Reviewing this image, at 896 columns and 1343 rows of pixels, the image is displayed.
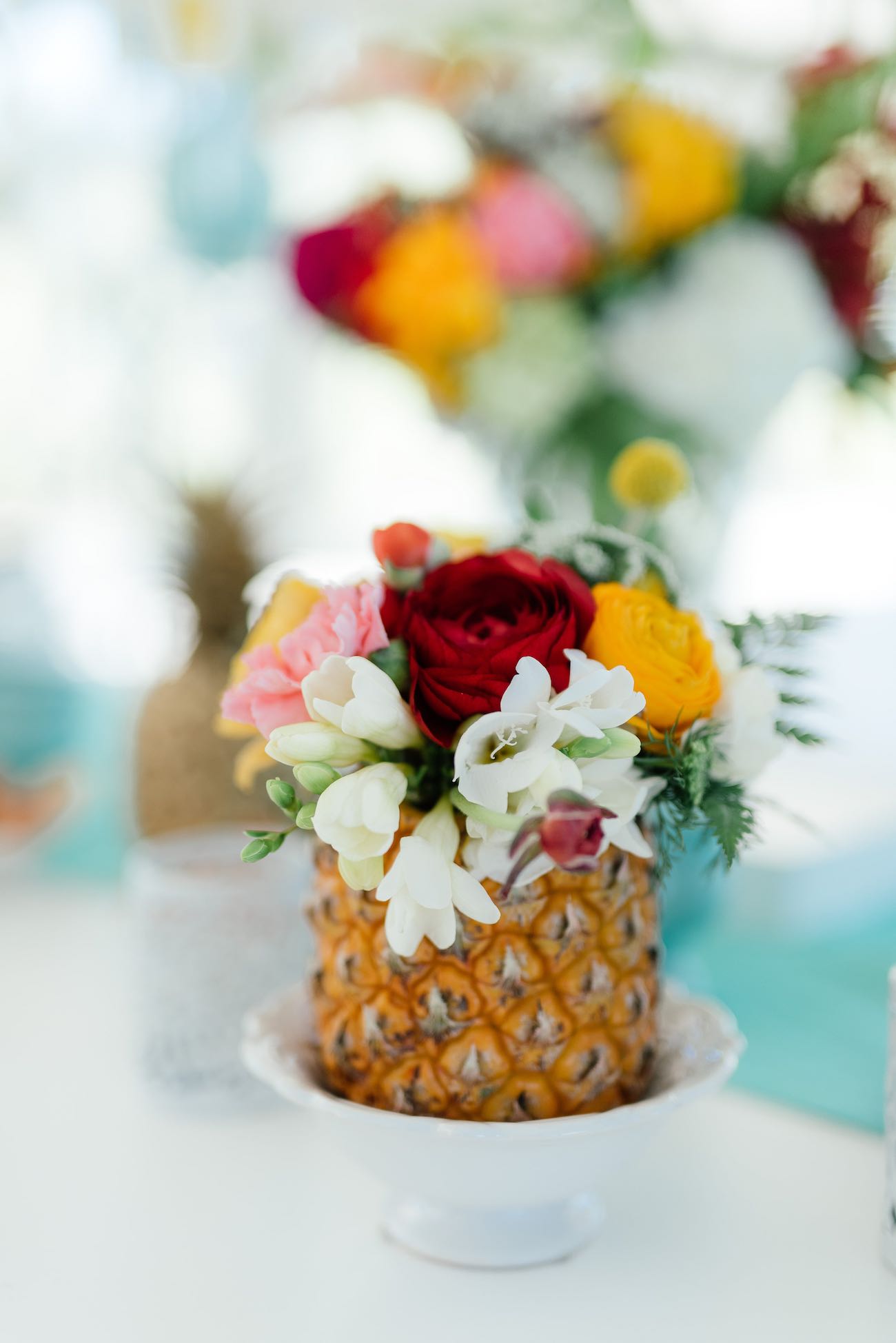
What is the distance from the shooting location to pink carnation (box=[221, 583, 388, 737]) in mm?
412

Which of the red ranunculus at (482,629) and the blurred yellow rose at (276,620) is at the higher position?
the red ranunculus at (482,629)

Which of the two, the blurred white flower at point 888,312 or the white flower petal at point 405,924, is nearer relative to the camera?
the white flower petal at point 405,924

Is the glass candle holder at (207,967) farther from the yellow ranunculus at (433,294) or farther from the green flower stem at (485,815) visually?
the yellow ranunculus at (433,294)

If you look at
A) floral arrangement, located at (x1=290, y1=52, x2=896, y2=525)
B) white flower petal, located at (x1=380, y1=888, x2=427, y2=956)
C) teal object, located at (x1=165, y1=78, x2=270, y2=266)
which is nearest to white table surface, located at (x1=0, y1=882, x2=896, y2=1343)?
white flower petal, located at (x1=380, y1=888, x2=427, y2=956)

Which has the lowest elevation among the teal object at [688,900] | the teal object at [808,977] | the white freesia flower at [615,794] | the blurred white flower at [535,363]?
the teal object at [808,977]

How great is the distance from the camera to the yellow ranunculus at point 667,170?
79 cm

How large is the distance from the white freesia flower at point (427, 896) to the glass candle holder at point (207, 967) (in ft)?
0.72

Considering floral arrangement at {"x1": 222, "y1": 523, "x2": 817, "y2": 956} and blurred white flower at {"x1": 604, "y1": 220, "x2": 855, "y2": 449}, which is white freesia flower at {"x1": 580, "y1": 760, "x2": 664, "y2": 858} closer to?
floral arrangement at {"x1": 222, "y1": 523, "x2": 817, "y2": 956}

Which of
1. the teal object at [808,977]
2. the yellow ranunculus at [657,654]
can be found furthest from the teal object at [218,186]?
the yellow ranunculus at [657,654]

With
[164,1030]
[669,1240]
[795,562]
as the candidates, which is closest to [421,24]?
[795,562]

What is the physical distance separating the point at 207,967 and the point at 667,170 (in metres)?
0.54

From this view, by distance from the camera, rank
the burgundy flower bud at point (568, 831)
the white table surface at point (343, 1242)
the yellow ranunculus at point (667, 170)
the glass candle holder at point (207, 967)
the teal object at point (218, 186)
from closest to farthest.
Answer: the burgundy flower bud at point (568, 831), the white table surface at point (343, 1242), the glass candle holder at point (207, 967), the yellow ranunculus at point (667, 170), the teal object at point (218, 186)

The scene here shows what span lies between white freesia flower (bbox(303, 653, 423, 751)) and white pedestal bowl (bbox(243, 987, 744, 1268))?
0.43ft

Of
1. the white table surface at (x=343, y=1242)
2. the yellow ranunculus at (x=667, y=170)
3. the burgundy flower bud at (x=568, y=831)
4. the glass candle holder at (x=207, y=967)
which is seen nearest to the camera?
the burgundy flower bud at (x=568, y=831)
